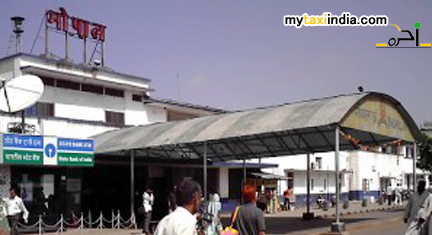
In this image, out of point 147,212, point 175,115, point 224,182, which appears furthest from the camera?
point 224,182

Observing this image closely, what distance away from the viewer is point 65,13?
3247 cm

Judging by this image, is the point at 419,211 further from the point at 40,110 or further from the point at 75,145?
the point at 40,110

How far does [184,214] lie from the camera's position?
15.6 ft

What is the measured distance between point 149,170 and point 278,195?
1564 centimetres

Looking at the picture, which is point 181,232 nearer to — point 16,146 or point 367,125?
point 367,125

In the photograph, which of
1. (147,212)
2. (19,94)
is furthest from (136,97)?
Answer: (147,212)

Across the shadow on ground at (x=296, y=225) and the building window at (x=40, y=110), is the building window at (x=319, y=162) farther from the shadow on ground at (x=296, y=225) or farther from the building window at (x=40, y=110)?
the building window at (x=40, y=110)

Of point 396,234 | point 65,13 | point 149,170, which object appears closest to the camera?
point 396,234

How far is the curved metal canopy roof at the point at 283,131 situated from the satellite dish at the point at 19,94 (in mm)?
3993

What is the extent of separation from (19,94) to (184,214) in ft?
66.1

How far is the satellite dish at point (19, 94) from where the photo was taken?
76.4ft

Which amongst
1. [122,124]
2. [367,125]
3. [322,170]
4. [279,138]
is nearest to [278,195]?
[322,170]

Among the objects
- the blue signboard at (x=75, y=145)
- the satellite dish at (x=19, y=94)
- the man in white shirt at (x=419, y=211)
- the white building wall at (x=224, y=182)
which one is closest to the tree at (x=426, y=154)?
the white building wall at (x=224, y=182)

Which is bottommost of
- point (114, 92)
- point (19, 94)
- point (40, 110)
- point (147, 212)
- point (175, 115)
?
point (147, 212)
